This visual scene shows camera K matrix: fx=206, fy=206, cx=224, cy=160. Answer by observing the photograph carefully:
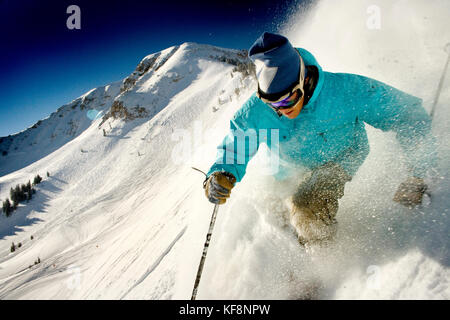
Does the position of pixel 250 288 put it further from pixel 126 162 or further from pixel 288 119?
pixel 126 162

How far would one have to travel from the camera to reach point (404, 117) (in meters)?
2.01

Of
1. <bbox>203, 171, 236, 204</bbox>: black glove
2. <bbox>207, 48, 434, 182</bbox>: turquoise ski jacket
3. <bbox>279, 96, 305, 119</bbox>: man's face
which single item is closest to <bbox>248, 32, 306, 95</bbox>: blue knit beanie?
<bbox>279, 96, 305, 119</bbox>: man's face

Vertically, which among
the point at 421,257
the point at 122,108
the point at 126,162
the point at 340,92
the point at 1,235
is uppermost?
the point at 340,92

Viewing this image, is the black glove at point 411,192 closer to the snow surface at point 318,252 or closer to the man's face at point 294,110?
the snow surface at point 318,252

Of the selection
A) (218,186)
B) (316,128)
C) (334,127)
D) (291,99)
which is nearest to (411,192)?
(334,127)

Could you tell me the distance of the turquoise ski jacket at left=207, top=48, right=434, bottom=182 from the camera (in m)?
2.02

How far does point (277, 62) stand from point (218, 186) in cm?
137

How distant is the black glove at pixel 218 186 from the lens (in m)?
2.30

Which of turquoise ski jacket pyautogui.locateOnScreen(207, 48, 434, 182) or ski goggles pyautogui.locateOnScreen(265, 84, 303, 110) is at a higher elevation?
ski goggles pyautogui.locateOnScreen(265, 84, 303, 110)

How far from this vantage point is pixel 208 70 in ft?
121

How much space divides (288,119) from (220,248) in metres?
1.82

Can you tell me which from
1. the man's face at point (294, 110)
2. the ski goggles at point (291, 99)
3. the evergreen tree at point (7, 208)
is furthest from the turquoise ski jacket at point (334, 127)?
the evergreen tree at point (7, 208)

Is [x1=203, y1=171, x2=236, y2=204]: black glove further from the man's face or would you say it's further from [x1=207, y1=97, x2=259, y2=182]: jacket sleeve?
the man's face
